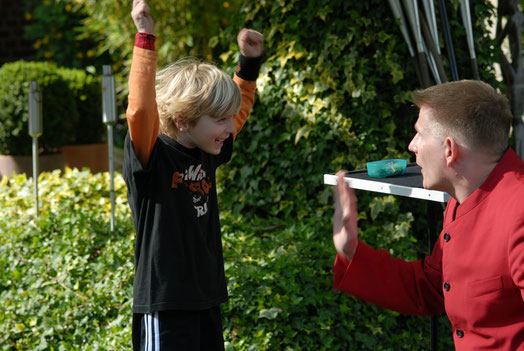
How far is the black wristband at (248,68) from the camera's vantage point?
8.84 feet

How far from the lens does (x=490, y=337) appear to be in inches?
68.0

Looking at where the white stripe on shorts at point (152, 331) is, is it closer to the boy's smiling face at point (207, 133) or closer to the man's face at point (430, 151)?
the boy's smiling face at point (207, 133)

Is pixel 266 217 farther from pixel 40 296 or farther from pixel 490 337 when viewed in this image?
pixel 490 337

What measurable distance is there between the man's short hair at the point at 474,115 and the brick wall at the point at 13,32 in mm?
9408

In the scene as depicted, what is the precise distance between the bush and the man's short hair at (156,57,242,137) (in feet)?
15.0

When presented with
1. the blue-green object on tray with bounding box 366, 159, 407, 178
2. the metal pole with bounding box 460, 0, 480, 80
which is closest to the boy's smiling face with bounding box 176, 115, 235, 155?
the blue-green object on tray with bounding box 366, 159, 407, 178

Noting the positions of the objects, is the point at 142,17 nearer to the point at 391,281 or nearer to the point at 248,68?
the point at 248,68

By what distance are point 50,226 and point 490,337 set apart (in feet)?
11.0

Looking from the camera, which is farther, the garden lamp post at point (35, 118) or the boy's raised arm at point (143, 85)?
the garden lamp post at point (35, 118)

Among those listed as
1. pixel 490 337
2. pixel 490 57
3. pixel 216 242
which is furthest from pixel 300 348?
pixel 490 57

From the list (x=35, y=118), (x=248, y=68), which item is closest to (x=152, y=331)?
(x=248, y=68)

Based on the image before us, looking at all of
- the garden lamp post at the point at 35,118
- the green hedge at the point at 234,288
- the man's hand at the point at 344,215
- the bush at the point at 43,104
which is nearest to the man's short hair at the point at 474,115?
the man's hand at the point at 344,215

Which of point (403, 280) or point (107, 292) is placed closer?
point (403, 280)

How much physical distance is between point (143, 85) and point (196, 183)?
1.34ft
